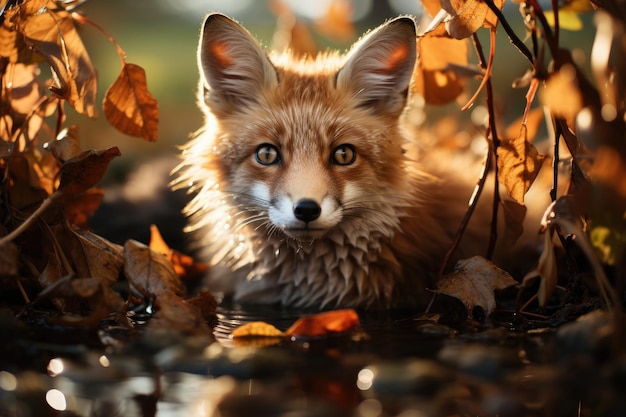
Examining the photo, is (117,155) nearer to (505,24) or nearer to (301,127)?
(301,127)

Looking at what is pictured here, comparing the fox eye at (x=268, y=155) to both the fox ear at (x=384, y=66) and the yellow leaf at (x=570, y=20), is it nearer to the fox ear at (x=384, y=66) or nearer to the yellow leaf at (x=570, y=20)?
the fox ear at (x=384, y=66)

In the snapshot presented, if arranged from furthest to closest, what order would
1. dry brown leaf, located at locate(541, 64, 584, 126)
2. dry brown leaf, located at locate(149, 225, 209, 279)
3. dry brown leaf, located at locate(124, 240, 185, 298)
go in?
dry brown leaf, located at locate(149, 225, 209, 279) → dry brown leaf, located at locate(124, 240, 185, 298) → dry brown leaf, located at locate(541, 64, 584, 126)

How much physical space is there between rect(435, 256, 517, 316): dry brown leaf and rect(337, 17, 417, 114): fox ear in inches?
35.7

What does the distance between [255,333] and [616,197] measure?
3.59ft

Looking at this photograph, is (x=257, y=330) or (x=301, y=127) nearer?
(x=257, y=330)

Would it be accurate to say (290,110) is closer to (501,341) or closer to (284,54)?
(284,54)

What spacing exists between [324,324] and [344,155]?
879 millimetres

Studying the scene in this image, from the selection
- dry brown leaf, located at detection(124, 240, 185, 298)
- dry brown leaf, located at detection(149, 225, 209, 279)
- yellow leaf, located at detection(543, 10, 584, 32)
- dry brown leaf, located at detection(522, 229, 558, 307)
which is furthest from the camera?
dry brown leaf, located at detection(149, 225, 209, 279)

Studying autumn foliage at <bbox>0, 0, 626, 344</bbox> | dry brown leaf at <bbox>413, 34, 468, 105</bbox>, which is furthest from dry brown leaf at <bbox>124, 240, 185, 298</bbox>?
dry brown leaf at <bbox>413, 34, 468, 105</bbox>

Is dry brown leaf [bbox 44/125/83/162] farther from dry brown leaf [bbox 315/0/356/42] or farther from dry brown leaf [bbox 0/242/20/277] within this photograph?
dry brown leaf [bbox 315/0/356/42]

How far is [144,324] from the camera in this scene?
222 centimetres

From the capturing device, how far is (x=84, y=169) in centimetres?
224

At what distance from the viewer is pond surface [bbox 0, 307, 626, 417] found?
1.41 meters

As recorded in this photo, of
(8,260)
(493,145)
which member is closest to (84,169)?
(8,260)
